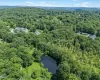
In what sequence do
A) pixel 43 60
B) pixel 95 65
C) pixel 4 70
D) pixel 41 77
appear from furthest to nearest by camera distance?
pixel 43 60
pixel 95 65
pixel 41 77
pixel 4 70

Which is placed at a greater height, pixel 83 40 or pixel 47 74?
pixel 83 40

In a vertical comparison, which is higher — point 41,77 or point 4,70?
point 4,70

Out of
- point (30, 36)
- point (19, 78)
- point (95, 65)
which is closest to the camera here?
point (19, 78)

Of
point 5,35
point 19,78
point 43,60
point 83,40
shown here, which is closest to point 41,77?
point 19,78

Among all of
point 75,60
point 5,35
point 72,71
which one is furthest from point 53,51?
point 5,35

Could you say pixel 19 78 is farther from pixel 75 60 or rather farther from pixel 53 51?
pixel 53 51

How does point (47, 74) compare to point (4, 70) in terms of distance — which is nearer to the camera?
point (4, 70)

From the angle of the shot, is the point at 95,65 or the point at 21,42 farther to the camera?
the point at 21,42

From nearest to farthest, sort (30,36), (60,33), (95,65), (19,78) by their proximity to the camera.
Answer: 1. (19,78)
2. (95,65)
3. (30,36)
4. (60,33)

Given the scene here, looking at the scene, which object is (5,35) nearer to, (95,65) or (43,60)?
(43,60)
